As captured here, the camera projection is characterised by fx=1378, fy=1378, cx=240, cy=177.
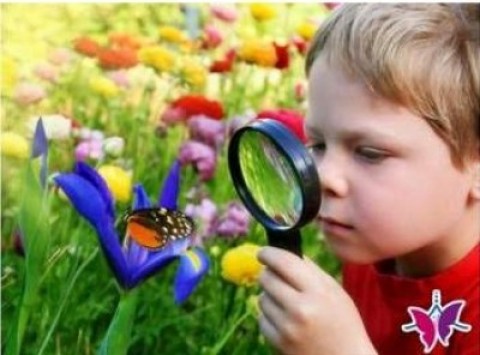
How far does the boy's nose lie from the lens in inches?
49.1

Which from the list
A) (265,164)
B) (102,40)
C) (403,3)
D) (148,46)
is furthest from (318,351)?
(102,40)

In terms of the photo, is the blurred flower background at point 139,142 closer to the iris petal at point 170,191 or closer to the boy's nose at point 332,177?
the iris petal at point 170,191

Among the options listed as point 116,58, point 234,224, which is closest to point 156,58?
point 116,58

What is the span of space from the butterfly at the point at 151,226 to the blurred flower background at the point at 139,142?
0.02 m

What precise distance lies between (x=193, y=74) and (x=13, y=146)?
1.69ft

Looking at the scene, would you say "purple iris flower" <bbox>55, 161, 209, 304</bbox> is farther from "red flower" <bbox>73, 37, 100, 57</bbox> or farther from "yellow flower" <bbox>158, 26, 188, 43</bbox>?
"yellow flower" <bbox>158, 26, 188, 43</bbox>

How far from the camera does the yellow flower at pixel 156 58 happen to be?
6.26 ft

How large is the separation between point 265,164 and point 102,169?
0.40 meters

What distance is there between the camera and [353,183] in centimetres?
126

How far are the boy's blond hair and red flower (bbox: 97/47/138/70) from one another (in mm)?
581

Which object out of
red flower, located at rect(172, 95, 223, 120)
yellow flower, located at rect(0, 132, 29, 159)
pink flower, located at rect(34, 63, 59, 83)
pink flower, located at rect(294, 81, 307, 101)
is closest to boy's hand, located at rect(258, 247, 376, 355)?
yellow flower, located at rect(0, 132, 29, 159)

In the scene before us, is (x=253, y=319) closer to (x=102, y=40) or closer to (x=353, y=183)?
(x=353, y=183)

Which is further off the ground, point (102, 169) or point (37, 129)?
point (37, 129)

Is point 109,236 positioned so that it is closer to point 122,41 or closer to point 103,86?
point 103,86
